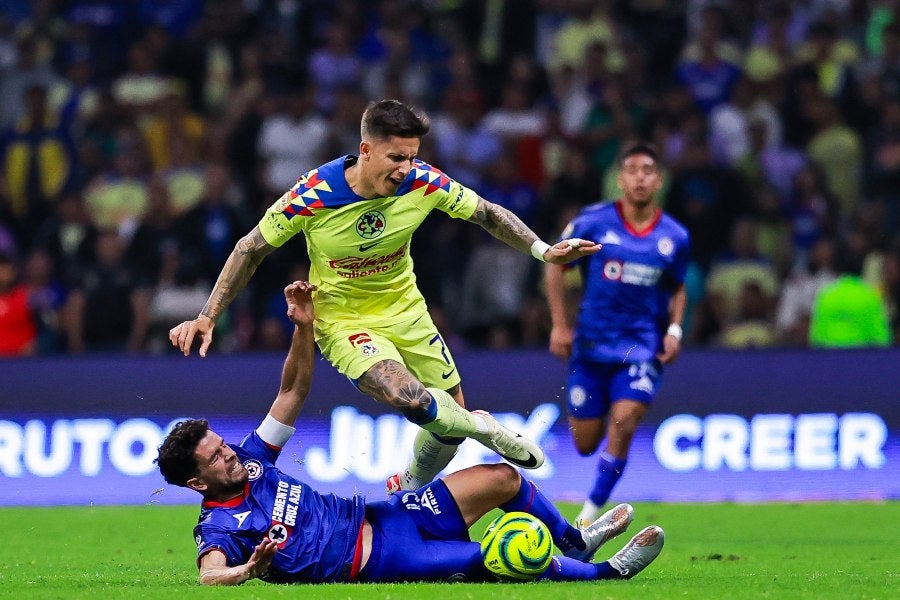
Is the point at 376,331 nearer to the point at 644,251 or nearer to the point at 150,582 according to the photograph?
the point at 150,582

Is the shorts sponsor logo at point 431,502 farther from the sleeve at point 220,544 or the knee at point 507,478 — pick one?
the sleeve at point 220,544

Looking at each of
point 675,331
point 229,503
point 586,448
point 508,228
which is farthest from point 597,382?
point 229,503

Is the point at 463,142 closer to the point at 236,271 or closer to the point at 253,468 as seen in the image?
the point at 236,271

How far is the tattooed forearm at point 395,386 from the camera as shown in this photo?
7859 mm

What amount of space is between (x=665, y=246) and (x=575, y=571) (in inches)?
137

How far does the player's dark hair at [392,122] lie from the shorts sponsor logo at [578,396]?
10.0 ft

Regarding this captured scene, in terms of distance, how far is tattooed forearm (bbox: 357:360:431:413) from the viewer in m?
7.86

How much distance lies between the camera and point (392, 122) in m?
7.90

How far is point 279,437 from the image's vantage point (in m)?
7.75

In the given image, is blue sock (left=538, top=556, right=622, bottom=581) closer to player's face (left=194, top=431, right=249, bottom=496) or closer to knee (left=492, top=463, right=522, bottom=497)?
knee (left=492, top=463, right=522, bottom=497)

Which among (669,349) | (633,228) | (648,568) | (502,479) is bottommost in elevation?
(648,568)

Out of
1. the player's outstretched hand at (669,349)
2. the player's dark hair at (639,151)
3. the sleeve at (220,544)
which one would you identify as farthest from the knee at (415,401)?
the player's dark hair at (639,151)

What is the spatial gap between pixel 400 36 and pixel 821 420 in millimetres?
6892

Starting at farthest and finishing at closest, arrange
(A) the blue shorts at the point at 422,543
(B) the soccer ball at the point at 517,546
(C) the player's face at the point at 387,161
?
1. (C) the player's face at the point at 387,161
2. (A) the blue shorts at the point at 422,543
3. (B) the soccer ball at the point at 517,546
